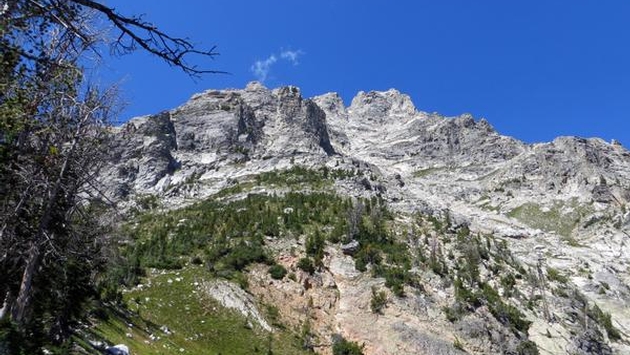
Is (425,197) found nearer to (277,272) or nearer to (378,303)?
(378,303)

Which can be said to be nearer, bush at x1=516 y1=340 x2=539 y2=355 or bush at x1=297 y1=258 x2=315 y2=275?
bush at x1=516 y1=340 x2=539 y2=355

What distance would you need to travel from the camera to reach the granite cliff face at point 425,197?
4700cm

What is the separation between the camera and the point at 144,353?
79.4ft

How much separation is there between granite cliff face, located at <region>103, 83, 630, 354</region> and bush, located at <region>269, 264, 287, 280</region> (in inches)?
51.4

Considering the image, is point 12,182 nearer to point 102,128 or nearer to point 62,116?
point 62,116

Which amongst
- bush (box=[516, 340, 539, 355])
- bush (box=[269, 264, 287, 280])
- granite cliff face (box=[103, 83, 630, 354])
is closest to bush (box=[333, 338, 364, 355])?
granite cliff face (box=[103, 83, 630, 354])

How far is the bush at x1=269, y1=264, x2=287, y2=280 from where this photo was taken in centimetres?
4981

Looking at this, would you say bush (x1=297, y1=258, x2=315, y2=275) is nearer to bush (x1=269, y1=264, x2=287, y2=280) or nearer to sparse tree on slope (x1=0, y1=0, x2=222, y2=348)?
bush (x1=269, y1=264, x2=287, y2=280)

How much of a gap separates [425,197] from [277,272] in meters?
123

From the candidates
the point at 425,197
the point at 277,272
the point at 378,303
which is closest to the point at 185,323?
the point at 277,272

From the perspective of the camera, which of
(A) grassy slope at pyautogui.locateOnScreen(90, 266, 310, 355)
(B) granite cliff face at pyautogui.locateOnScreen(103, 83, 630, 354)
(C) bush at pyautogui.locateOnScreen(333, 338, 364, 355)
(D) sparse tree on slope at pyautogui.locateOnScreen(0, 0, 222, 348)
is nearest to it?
(D) sparse tree on slope at pyautogui.locateOnScreen(0, 0, 222, 348)

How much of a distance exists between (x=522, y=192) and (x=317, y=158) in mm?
91636

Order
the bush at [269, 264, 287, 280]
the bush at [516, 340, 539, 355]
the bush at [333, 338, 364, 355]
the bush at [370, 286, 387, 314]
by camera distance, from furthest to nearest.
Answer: the bush at [269, 264, 287, 280] → the bush at [370, 286, 387, 314] → the bush at [516, 340, 539, 355] → the bush at [333, 338, 364, 355]

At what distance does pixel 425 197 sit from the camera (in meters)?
165
